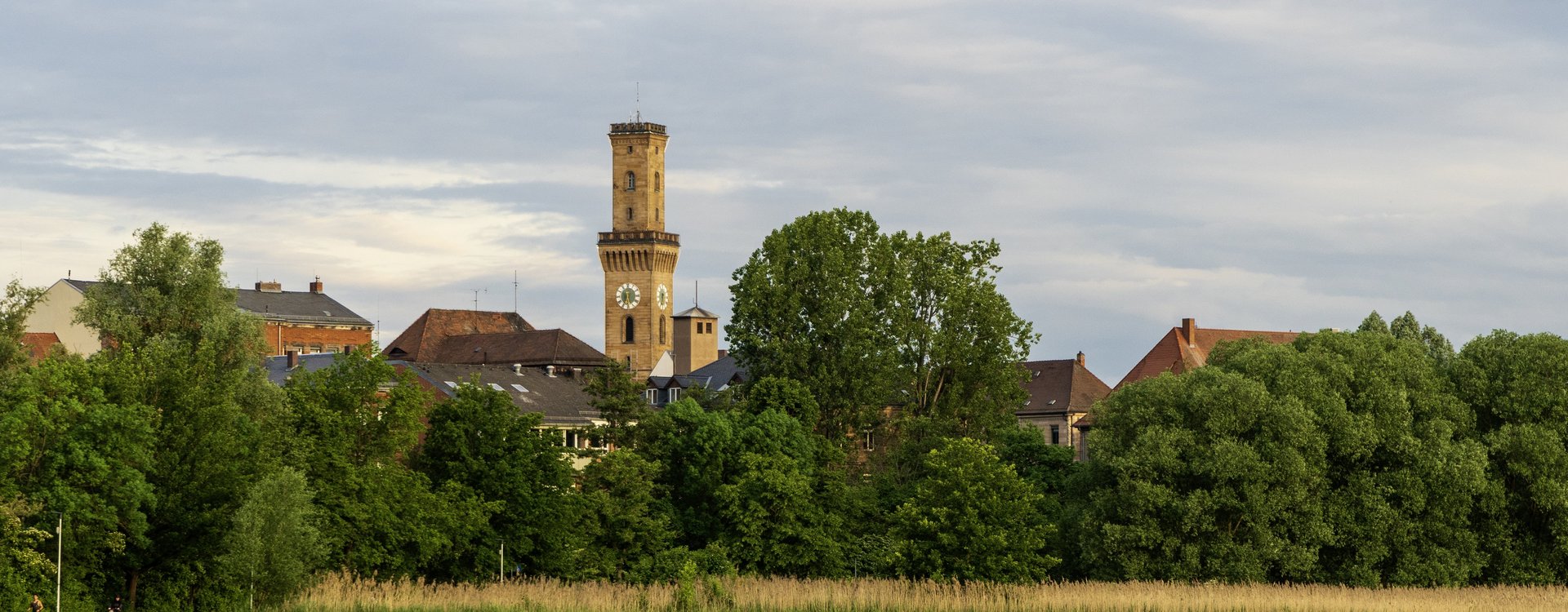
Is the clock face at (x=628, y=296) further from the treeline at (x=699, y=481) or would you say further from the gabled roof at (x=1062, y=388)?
the treeline at (x=699, y=481)

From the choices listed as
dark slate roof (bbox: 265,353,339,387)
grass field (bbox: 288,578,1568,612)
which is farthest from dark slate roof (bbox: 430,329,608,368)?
grass field (bbox: 288,578,1568,612)

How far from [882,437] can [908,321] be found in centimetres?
519

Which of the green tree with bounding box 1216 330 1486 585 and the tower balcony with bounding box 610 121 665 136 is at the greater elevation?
the tower balcony with bounding box 610 121 665 136

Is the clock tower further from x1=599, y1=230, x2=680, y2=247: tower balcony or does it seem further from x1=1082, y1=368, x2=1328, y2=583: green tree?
x1=1082, y1=368, x2=1328, y2=583: green tree

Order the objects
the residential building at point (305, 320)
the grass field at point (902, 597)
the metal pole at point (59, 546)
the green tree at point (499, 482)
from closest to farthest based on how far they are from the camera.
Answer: the metal pole at point (59, 546)
the grass field at point (902, 597)
the green tree at point (499, 482)
the residential building at point (305, 320)

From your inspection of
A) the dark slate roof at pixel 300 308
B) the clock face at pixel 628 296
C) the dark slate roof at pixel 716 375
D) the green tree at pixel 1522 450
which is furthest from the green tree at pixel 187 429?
the clock face at pixel 628 296

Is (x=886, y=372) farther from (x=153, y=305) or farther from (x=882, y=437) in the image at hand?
(x=153, y=305)

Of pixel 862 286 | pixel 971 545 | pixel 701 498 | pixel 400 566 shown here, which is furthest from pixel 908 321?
pixel 400 566

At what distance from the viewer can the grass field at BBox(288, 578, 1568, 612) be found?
49781 millimetres

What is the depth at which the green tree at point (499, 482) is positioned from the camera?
6316 cm

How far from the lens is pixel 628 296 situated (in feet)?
Result: 494

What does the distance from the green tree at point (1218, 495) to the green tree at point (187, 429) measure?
Result: 2560 cm

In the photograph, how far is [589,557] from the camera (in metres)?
64.7

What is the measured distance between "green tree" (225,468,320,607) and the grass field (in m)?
0.82
